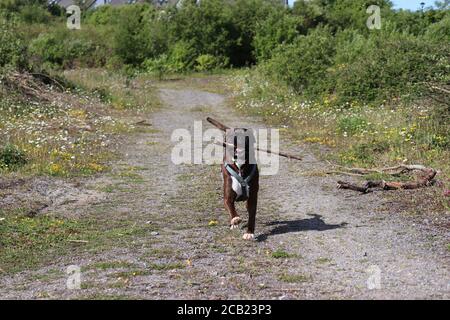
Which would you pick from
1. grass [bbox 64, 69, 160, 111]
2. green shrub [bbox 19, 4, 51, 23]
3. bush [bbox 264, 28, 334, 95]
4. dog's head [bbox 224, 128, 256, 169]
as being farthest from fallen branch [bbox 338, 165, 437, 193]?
green shrub [bbox 19, 4, 51, 23]

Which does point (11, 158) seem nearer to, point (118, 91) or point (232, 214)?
point (232, 214)

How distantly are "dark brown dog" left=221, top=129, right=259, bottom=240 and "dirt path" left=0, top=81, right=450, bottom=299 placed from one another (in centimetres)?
44

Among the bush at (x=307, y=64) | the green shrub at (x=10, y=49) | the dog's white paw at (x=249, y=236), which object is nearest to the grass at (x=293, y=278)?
the dog's white paw at (x=249, y=236)

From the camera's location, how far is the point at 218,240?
22.6 feet

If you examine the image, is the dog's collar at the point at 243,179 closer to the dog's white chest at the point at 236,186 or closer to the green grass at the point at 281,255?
the dog's white chest at the point at 236,186

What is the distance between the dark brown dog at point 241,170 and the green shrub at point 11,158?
18.3ft

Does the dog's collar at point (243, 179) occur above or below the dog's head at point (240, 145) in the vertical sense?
below

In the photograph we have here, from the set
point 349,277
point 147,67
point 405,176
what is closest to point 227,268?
point 349,277

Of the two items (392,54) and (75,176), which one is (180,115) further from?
(75,176)

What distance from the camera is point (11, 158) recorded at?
11.1 metres

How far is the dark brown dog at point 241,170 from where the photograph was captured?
21.9 ft

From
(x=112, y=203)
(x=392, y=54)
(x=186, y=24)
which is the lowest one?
(x=112, y=203)

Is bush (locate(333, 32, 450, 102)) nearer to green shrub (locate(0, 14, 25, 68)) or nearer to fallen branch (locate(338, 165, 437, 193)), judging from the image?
fallen branch (locate(338, 165, 437, 193))
